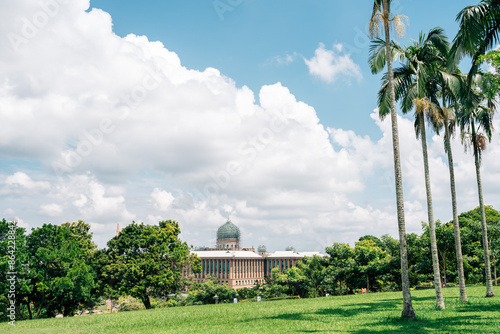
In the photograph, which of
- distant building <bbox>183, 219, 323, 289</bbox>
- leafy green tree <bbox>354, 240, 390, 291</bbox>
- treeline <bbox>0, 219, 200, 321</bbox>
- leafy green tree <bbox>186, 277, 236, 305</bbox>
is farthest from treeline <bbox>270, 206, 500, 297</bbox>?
distant building <bbox>183, 219, 323, 289</bbox>

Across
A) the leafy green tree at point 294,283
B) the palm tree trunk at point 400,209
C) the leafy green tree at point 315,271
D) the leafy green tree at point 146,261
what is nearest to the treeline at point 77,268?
the leafy green tree at point 146,261

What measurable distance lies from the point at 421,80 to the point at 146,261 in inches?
1288

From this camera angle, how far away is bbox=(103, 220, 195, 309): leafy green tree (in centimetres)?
4100

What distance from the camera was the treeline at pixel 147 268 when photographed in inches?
1257

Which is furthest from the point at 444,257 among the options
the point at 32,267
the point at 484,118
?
the point at 32,267

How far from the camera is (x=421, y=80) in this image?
2089 centimetres

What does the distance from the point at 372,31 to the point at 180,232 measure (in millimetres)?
35682

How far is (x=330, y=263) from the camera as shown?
48.3m

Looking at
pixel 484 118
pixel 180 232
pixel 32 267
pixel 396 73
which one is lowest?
pixel 32 267

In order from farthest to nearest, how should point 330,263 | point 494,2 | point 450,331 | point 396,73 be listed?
1. point 330,263
2. point 396,73
3. point 494,2
4. point 450,331

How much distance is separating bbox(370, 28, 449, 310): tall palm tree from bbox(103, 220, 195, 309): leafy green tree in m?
29.6

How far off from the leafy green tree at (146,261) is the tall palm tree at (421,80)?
2963 cm

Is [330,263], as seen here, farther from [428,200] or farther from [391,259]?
[428,200]

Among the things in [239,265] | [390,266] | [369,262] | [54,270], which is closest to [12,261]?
[54,270]
